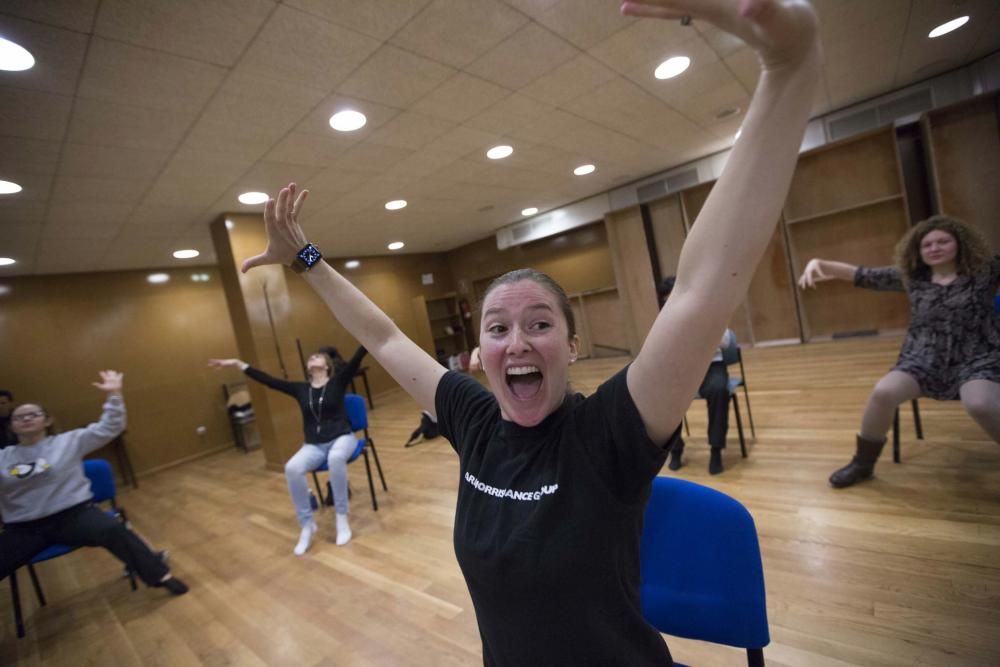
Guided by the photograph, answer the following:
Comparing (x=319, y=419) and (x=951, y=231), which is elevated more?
(x=951, y=231)

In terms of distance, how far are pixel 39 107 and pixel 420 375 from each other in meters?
2.75

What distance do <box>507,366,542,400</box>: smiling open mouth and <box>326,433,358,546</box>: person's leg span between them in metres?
2.66

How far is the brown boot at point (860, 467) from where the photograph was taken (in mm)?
2447

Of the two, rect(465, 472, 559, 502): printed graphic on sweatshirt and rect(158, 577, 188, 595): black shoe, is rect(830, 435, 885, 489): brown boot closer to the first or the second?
rect(465, 472, 559, 502): printed graphic on sweatshirt

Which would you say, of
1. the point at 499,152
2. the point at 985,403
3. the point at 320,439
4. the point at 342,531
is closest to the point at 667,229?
the point at 499,152

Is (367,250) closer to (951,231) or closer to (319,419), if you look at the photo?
(319,419)

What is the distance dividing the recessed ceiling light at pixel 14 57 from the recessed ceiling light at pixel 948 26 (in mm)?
5960

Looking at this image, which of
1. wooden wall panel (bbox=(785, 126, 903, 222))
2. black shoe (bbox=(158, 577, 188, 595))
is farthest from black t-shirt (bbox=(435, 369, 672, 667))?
wooden wall panel (bbox=(785, 126, 903, 222))

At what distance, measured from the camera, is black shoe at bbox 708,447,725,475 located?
9.75 feet

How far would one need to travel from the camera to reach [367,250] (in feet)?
26.9

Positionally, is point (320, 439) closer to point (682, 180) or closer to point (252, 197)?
point (252, 197)

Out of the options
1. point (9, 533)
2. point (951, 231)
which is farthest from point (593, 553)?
point (9, 533)

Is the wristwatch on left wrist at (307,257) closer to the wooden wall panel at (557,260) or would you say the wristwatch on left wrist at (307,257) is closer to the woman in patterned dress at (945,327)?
the woman in patterned dress at (945,327)

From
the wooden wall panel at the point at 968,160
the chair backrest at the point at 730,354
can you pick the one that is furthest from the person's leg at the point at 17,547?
the wooden wall panel at the point at 968,160
